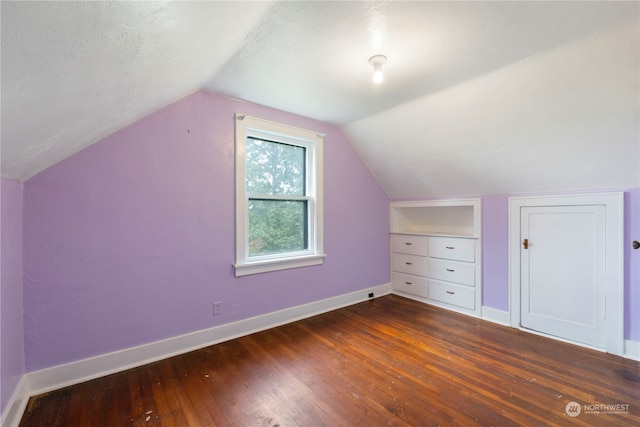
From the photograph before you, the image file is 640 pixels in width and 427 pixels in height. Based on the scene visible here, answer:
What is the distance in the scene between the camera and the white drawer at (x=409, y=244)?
3.69m

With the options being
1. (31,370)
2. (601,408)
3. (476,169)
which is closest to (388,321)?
(601,408)

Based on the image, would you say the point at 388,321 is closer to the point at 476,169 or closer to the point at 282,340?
the point at 282,340

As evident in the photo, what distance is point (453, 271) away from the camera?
3391mm

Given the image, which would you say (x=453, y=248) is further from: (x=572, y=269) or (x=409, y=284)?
(x=572, y=269)

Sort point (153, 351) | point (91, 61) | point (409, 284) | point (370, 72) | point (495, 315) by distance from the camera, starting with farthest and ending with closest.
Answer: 1. point (409, 284)
2. point (495, 315)
3. point (153, 351)
4. point (370, 72)
5. point (91, 61)

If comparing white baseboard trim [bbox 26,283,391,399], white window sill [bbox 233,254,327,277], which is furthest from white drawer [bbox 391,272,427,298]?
white window sill [bbox 233,254,327,277]

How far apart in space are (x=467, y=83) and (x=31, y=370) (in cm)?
376

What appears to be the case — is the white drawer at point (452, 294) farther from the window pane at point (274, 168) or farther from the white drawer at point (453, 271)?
the window pane at point (274, 168)

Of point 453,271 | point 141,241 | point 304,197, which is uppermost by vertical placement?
point 304,197

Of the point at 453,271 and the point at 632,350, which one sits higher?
the point at 453,271

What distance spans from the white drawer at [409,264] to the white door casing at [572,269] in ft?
3.31

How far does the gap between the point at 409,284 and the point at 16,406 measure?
379 centimetres

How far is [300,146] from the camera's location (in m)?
3.23

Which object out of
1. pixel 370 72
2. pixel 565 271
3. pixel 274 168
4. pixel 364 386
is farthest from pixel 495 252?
pixel 274 168
